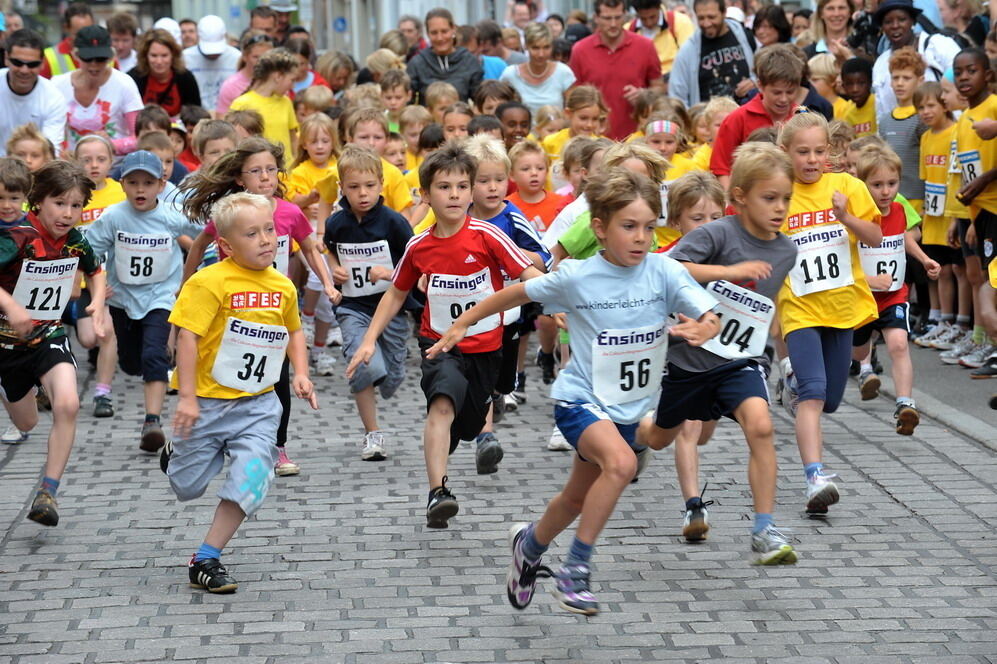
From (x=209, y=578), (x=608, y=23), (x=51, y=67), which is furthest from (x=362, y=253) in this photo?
(x=51, y=67)

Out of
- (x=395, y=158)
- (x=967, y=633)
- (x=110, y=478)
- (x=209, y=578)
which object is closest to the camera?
(x=967, y=633)

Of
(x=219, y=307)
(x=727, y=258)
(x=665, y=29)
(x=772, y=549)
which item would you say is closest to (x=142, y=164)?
(x=219, y=307)

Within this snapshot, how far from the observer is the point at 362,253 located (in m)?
8.93

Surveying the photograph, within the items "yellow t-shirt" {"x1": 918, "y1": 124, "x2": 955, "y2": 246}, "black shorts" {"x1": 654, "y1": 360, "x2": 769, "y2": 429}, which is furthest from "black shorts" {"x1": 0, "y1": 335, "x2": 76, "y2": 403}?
"yellow t-shirt" {"x1": 918, "y1": 124, "x2": 955, "y2": 246}

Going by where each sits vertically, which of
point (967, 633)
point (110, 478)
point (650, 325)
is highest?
point (650, 325)

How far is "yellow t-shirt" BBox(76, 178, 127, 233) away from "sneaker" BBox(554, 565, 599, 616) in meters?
5.91

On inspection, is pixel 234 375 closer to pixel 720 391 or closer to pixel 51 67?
pixel 720 391

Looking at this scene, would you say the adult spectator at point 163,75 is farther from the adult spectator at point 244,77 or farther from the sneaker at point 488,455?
the sneaker at point 488,455

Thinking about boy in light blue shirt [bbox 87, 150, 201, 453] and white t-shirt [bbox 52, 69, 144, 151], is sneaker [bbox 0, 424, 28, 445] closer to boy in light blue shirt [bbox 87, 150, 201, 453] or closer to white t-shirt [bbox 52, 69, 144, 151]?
boy in light blue shirt [bbox 87, 150, 201, 453]

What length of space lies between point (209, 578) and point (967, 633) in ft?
9.21

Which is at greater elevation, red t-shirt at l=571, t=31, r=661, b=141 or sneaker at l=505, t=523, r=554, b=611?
red t-shirt at l=571, t=31, r=661, b=141

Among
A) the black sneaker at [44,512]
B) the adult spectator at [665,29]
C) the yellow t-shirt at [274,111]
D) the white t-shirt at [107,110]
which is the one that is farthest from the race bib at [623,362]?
the adult spectator at [665,29]

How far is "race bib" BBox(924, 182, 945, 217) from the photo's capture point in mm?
11369

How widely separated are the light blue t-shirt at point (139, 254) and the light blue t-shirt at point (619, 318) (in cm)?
416
